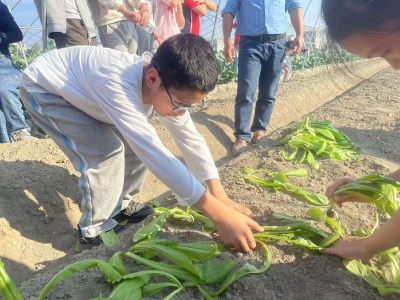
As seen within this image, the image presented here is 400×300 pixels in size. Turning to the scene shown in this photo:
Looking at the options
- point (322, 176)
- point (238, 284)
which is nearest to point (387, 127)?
point (322, 176)

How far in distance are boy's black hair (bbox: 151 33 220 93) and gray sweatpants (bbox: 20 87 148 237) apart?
2.20 feet

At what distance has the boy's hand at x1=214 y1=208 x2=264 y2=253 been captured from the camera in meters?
1.63

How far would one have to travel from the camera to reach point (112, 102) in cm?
178

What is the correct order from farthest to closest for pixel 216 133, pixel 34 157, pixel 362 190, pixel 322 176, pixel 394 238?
pixel 216 133 → pixel 34 157 → pixel 322 176 → pixel 362 190 → pixel 394 238

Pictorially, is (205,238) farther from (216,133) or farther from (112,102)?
(216,133)

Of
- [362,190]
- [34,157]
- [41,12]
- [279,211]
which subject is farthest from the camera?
[41,12]

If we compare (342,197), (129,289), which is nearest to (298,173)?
(342,197)

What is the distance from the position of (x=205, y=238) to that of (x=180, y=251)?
1.08 ft

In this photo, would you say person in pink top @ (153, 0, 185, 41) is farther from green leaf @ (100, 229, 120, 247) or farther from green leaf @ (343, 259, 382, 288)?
green leaf @ (343, 259, 382, 288)

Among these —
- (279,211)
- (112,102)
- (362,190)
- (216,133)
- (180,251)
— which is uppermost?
(112,102)

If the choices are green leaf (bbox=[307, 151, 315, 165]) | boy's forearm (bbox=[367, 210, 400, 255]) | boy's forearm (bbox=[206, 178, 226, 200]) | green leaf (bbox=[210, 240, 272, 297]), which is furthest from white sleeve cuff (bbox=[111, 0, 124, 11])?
boy's forearm (bbox=[367, 210, 400, 255])

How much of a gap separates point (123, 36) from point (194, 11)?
1.51m

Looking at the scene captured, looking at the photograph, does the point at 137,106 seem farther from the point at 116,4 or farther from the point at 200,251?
the point at 116,4

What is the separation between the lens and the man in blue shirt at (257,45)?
3.81 m
